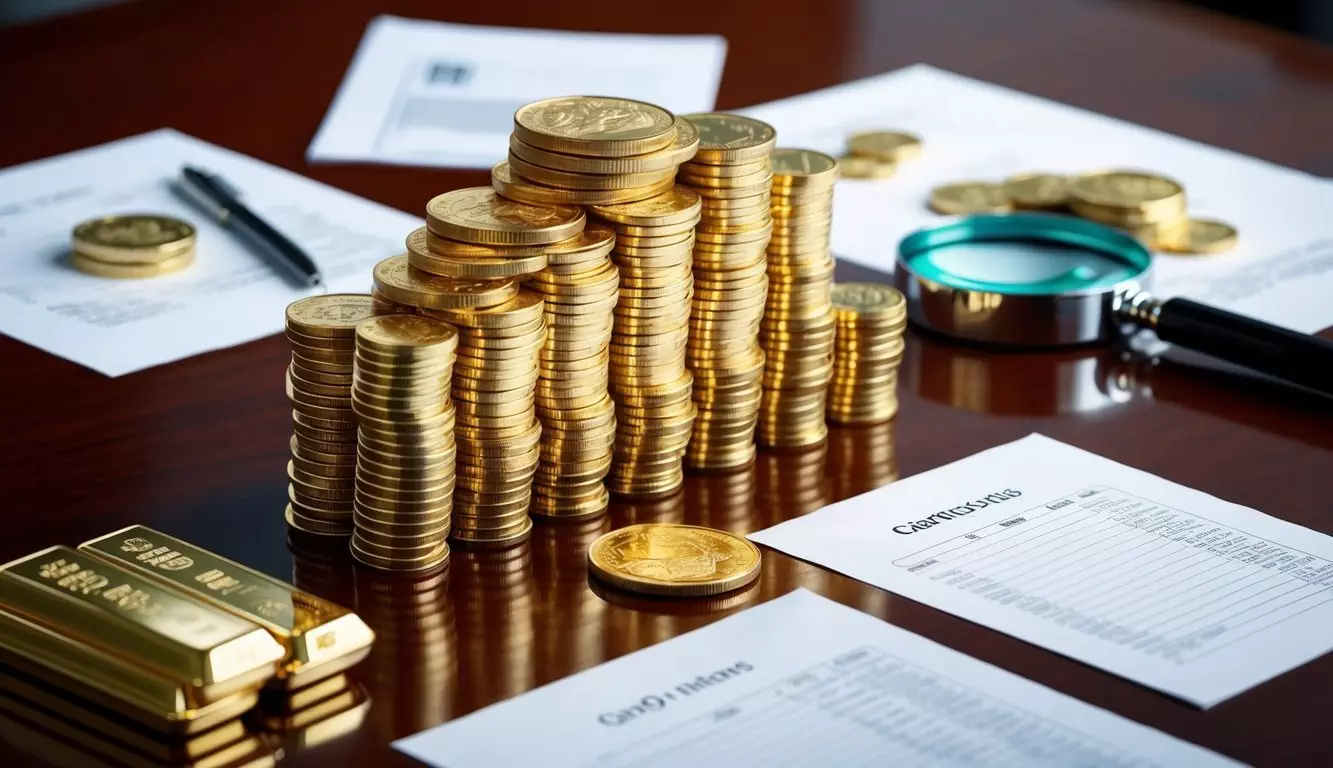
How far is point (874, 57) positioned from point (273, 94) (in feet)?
2.27

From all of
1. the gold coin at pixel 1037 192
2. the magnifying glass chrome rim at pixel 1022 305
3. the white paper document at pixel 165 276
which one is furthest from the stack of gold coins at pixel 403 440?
the gold coin at pixel 1037 192

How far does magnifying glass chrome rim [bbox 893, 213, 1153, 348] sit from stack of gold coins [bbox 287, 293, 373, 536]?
50cm

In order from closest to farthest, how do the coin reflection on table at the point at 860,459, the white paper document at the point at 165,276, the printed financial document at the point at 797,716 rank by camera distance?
1. the printed financial document at the point at 797,716
2. the coin reflection on table at the point at 860,459
3. the white paper document at the point at 165,276

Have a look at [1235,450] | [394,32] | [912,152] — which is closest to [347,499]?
[1235,450]

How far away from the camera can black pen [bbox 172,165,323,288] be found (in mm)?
1596

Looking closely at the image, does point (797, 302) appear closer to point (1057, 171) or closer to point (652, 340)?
point (652, 340)

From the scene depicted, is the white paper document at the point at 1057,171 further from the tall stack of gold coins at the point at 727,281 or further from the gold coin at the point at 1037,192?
the tall stack of gold coins at the point at 727,281

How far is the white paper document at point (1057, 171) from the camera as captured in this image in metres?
1.63

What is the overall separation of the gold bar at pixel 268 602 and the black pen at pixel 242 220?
559 mm

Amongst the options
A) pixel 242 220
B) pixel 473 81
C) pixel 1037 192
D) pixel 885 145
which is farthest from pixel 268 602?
pixel 473 81

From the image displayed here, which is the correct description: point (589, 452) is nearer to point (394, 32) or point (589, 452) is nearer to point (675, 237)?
point (675, 237)

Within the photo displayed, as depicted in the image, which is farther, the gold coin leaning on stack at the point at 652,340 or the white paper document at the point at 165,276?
the white paper document at the point at 165,276

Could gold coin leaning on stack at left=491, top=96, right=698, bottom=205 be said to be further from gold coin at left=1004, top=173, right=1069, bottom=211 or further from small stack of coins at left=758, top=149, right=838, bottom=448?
gold coin at left=1004, top=173, right=1069, bottom=211

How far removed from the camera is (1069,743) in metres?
0.93
